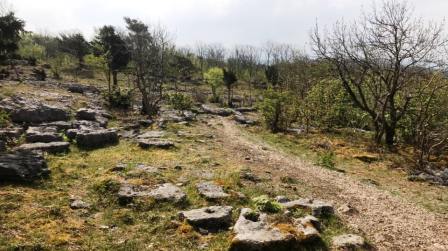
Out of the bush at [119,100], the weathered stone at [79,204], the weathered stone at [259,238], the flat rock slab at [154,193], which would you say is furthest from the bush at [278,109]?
the weathered stone at [259,238]

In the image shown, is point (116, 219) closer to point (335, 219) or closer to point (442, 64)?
point (335, 219)

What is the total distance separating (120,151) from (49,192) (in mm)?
8173

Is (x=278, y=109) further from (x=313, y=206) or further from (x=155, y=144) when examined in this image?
(x=313, y=206)

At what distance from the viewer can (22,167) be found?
54.1 feet

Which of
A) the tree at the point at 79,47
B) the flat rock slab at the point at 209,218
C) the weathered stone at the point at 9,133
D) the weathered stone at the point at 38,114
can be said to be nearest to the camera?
the flat rock slab at the point at 209,218

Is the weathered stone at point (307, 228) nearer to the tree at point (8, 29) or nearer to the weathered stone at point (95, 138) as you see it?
the weathered stone at point (95, 138)

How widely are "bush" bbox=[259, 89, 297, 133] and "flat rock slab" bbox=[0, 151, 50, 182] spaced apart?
21.9 metres

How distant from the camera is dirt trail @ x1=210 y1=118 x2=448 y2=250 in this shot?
13203 mm

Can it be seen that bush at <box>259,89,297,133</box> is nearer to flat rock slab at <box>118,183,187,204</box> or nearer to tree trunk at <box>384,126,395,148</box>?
tree trunk at <box>384,126,395,148</box>

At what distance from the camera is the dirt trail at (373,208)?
13.2 meters

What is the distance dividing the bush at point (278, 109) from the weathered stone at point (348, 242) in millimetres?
23161

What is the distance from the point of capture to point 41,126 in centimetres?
2761

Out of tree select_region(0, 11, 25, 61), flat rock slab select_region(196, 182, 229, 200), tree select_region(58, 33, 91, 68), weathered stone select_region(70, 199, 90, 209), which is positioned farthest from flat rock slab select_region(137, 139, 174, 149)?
tree select_region(58, 33, 91, 68)

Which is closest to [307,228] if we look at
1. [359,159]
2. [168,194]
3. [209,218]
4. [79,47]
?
[209,218]
